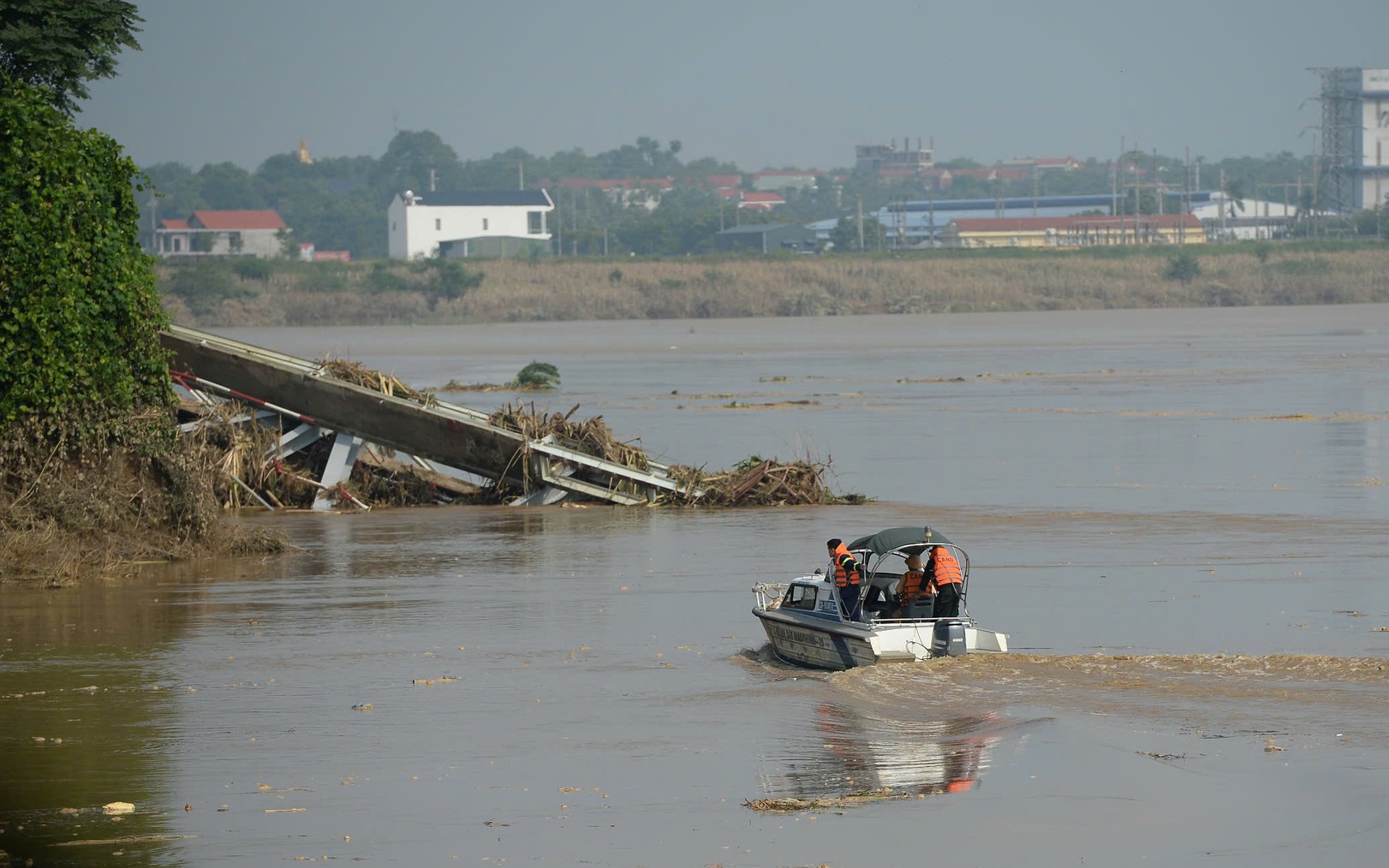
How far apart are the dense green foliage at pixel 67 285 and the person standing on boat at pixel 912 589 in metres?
10.7

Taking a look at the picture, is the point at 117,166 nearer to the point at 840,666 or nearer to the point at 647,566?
the point at 647,566

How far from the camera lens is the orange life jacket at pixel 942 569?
16688 millimetres

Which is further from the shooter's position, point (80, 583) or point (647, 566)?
point (647, 566)

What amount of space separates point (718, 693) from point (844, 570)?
5.66 feet

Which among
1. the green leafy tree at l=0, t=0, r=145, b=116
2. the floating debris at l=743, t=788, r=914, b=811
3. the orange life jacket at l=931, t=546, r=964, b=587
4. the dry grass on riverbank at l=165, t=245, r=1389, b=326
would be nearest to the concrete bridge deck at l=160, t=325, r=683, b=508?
the green leafy tree at l=0, t=0, r=145, b=116

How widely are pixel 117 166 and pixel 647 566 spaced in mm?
8297

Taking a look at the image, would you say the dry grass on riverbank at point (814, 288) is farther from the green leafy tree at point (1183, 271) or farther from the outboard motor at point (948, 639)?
the outboard motor at point (948, 639)

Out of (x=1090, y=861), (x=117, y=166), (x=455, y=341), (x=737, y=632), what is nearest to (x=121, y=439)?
(x=117, y=166)

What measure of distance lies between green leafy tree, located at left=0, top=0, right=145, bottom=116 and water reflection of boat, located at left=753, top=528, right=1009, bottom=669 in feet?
48.5

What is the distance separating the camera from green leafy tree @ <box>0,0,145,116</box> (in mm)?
27375

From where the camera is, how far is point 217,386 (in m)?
30.1

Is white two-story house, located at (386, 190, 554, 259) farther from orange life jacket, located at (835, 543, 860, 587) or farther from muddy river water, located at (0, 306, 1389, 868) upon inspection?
orange life jacket, located at (835, 543, 860, 587)

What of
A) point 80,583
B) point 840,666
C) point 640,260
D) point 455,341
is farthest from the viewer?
point 640,260

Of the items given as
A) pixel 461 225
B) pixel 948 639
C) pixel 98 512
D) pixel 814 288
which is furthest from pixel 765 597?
pixel 461 225
